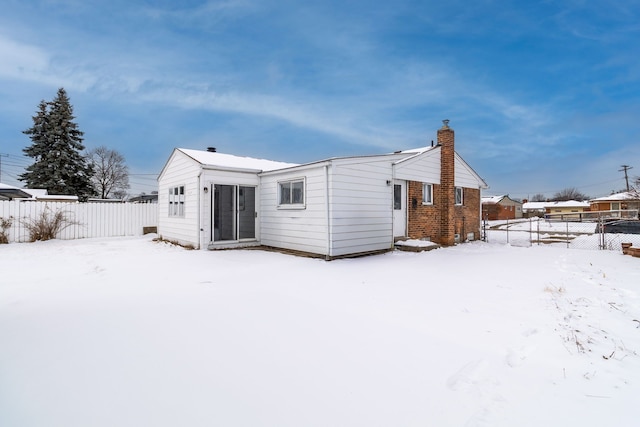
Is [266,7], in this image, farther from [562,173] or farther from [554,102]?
[562,173]

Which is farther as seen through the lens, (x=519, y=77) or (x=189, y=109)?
(x=189, y=109)

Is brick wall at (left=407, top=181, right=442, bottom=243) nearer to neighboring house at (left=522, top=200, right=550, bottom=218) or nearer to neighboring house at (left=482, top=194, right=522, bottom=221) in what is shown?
neighboring house at (left=482, top=194, right=522, bottom=221)

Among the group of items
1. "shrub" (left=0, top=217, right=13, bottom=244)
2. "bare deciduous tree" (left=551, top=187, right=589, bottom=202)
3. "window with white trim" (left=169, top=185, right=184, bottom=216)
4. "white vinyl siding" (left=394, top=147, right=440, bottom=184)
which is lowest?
"shrub" (left=0, top=217, right=13, bottom=244)

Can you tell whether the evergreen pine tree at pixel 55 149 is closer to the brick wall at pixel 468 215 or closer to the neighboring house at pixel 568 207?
the brick wall at pixel 468 215

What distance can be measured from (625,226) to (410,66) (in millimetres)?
15247

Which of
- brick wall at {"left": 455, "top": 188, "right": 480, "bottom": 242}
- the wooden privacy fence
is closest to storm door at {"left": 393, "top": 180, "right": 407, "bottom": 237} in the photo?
brick wall at {"left": 455, "top": 188, "right": 480, "bottom": 242}

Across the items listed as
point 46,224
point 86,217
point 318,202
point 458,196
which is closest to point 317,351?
point 318,202

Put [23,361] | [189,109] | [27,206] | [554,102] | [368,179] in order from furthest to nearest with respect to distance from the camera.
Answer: [189,109] < [554,102] < [27,206] < [368,179] < [23,361]

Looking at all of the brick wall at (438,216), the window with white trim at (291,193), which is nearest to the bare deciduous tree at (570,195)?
the brick wall at (438,216)

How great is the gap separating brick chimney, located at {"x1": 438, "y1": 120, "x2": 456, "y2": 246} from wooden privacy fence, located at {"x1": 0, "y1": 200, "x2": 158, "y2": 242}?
13.7 meters

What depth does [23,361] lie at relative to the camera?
2.80 m

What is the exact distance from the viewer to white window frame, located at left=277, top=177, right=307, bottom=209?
9.59m

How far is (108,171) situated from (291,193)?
40918 mm

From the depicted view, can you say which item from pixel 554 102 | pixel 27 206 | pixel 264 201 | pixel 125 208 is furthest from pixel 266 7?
pixel 554 102
